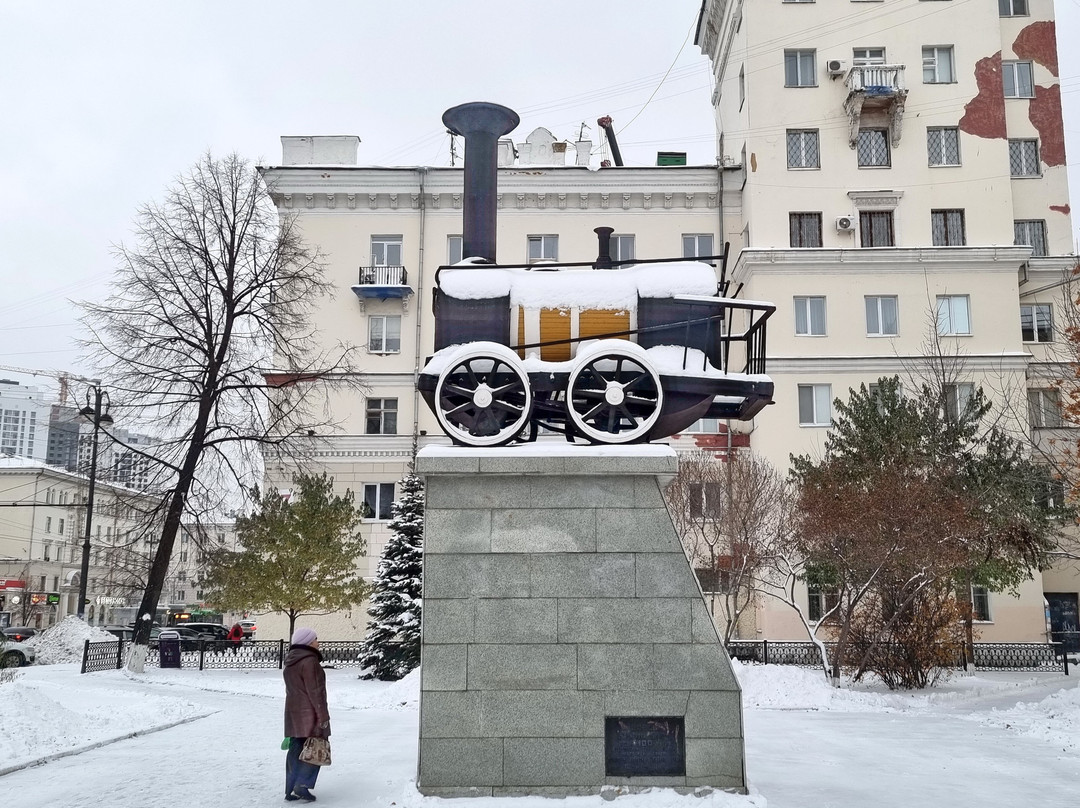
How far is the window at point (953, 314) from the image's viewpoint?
32.2 meters

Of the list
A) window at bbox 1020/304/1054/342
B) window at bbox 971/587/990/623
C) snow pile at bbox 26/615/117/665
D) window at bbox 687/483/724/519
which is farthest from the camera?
window at bbox 1020/304/1054/342

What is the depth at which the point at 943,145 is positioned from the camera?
33438 millimetres

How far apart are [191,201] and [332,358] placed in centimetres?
1006

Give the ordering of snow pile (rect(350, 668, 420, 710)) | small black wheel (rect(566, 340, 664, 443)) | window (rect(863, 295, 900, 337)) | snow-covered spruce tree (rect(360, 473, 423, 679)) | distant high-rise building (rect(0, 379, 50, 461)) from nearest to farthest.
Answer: small black wheel (rect(566, 340, 664, 443)) < snow pile (rect(350, 668, 420, 710)) < snow-covered spruce tree (rect(360, 473, 423, 679)) < window (rect(863, 295, 900, 337)) < distant high-rise building (rect(0, 379, 50, 461))

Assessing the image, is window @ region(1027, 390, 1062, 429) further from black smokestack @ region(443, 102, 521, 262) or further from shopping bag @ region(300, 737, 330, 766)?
shopping bag @ region(300, 737, 330, 766)

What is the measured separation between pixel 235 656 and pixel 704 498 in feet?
45.1

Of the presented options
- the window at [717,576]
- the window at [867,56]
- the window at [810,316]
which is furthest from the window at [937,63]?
the window at [717,576]

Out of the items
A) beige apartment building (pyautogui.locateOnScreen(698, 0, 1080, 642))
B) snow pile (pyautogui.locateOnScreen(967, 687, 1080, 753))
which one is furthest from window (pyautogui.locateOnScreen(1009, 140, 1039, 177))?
snow pile (pyautogui.locateOnScreen(967, 687, 1080, 753))

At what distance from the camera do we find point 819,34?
1325 inches

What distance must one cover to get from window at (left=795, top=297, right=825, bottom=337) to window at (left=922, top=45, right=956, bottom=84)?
28.4ft

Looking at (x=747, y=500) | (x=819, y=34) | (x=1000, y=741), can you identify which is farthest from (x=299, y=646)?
(x=819, y=34)

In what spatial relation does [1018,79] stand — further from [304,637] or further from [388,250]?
[304,637]

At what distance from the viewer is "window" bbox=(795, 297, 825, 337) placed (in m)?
32.3

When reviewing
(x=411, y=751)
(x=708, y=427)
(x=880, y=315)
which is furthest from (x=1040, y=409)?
(x=411, y=751)
